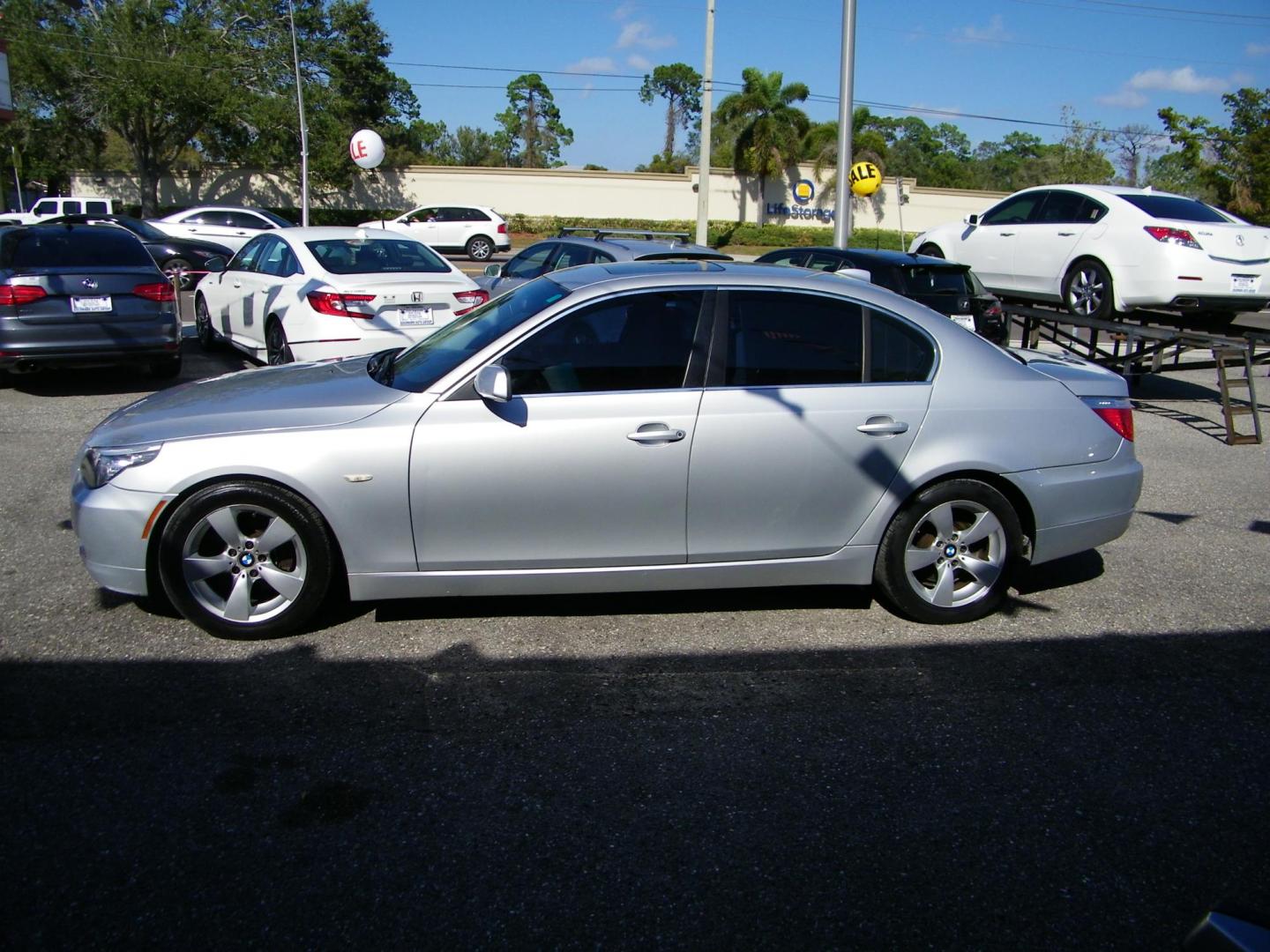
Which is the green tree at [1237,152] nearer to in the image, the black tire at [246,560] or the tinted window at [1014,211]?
the tinted window at [1014,211]

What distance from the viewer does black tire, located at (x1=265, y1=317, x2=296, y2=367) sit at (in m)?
10.0

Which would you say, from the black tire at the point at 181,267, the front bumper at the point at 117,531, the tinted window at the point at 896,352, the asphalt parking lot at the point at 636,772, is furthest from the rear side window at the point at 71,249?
the black tire at the point at 181,267

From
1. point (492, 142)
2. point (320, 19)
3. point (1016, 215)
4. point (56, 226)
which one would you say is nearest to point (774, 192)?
point (320, 19)

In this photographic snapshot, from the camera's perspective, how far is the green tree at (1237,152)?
35.8 m

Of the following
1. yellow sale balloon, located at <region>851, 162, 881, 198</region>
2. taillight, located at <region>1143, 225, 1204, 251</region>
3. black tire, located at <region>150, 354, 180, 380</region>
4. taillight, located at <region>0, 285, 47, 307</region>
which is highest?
yellow sale balloon, located at <region>851, 162, 881, 198</region>

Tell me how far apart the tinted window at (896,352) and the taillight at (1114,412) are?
91 cm

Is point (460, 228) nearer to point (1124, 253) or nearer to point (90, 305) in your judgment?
point (90, 305)

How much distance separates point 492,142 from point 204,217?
252 feet

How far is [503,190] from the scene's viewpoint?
45.7 meters

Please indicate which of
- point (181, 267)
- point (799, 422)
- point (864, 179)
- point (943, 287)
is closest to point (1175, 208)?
point (943, 287)

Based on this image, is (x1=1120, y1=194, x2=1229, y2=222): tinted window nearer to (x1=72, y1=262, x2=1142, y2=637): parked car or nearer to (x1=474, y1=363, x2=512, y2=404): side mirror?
(x1=72, y1=262, x2=1142, y2=637): parked car

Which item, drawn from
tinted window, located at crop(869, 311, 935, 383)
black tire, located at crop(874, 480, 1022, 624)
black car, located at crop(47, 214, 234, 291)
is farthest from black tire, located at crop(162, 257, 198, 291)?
black tire, located at crop(874, 480, 1022, 624)

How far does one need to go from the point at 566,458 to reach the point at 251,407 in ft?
4.70

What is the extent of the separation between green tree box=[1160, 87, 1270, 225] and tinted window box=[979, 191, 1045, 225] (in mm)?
28684
